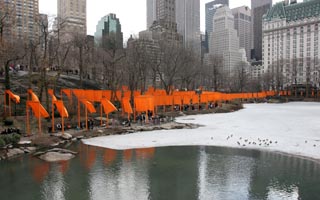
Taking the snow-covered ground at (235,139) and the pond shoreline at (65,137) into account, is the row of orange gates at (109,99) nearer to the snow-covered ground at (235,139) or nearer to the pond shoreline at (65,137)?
the pond shoreline at (65,137)

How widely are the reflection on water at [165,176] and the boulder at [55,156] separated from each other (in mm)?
486

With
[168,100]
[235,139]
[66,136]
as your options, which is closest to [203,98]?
[168,100]

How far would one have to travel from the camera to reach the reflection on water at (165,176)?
12.5 m

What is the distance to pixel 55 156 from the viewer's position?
18.9m

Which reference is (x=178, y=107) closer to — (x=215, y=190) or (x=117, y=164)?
(x=117, y=164)

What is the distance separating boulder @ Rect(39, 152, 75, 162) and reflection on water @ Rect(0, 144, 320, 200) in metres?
0.49

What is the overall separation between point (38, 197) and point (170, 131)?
18201 mm

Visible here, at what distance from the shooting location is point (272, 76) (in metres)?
100

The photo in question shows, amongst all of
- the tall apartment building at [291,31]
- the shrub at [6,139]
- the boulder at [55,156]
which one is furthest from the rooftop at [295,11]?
the shrub at [6,139]

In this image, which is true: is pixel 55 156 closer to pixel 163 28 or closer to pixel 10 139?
pixel 10 139

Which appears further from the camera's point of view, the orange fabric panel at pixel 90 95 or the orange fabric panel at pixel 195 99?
the orange fabric panel at pixel 195 99

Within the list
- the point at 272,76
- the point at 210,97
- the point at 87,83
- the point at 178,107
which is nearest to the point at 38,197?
the point at 178,107

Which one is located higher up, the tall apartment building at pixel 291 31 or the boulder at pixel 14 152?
the tall apartment building at pixel 291 31

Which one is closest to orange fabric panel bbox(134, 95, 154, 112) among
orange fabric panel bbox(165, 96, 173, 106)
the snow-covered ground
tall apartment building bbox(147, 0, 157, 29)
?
the snow-covered ground
